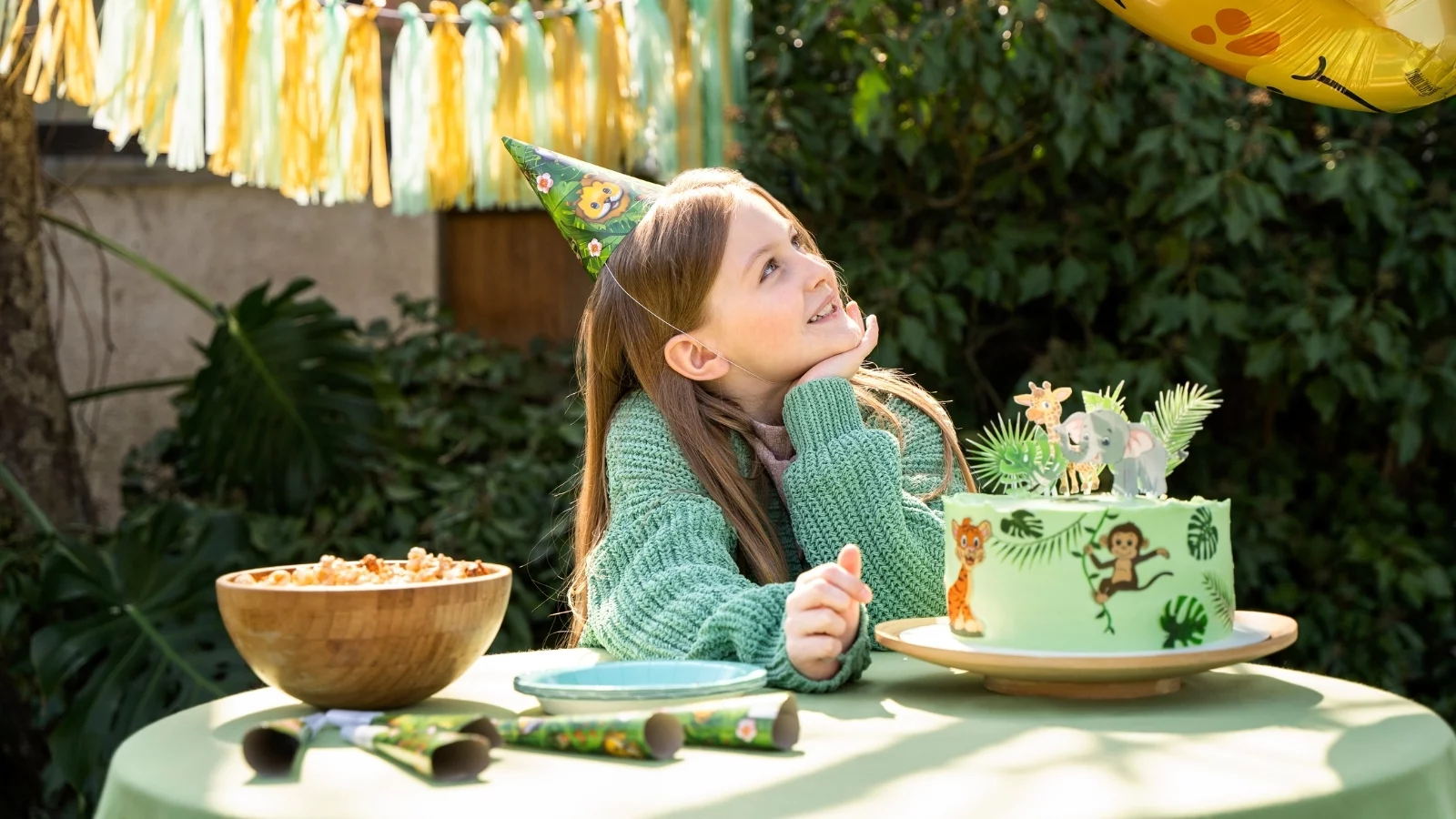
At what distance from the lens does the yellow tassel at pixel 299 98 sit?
2354mm

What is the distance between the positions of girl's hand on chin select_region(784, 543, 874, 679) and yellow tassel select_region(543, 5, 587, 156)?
1.63m

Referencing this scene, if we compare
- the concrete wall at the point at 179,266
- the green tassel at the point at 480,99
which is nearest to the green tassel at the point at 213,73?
the green tassel at the point at 480,99

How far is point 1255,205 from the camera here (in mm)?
2844

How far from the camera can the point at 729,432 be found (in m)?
1.61

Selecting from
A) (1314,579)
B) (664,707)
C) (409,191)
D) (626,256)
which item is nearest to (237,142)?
(409,191)

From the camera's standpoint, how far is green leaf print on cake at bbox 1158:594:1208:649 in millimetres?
1085

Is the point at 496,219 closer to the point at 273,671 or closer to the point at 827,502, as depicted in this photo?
the point at 827,502

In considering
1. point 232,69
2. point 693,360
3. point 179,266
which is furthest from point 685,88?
point 179,266

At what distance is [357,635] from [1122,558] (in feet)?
1.78

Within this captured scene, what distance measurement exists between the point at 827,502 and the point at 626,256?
36 centimetres

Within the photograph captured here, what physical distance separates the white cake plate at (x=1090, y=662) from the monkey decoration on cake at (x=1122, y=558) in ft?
0.15

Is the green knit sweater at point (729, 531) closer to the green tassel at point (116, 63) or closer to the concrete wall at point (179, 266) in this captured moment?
the green tassel at point (116, 63)

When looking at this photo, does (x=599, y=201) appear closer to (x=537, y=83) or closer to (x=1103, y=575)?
(x=1103, y=575)

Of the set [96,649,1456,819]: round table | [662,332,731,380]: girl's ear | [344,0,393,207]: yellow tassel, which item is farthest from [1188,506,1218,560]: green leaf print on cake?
[344,0,393,207]: yellow tassel
